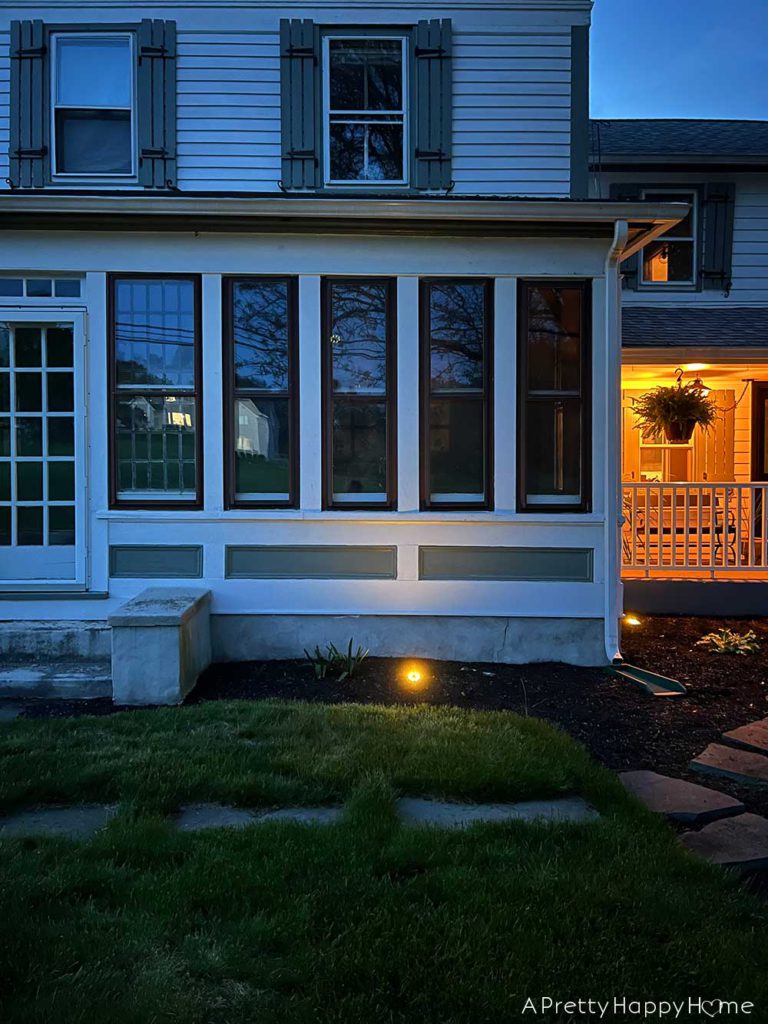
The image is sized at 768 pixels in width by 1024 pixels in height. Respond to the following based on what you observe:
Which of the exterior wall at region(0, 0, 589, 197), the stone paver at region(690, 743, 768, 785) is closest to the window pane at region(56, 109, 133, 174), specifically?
the exterior wall at region(0, 0, 589, 197)

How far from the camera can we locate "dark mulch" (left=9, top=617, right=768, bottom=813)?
181 inches

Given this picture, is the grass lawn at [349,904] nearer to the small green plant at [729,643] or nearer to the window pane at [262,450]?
the window pane at [262,450]

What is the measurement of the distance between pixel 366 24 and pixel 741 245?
6.08 meters

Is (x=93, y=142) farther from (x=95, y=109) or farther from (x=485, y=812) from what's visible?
(x=485, y=812)

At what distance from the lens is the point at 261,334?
20.4 ft

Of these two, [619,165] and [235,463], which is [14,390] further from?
[619,165]

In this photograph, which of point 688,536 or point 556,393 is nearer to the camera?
point 556,393

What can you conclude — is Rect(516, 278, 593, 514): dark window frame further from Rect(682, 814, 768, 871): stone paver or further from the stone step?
the stone step

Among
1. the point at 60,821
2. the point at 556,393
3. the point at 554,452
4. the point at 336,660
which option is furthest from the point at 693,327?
the point at 60,821

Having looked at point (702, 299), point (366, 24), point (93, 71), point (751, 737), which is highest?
point (366, 24)

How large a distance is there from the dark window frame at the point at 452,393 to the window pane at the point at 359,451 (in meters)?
0.33

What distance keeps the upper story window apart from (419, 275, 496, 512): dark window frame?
10.7 feet

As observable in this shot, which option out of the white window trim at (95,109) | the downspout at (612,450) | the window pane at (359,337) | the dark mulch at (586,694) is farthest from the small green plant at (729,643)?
the white window trim at (95,109)

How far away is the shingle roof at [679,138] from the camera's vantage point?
1016 cm
